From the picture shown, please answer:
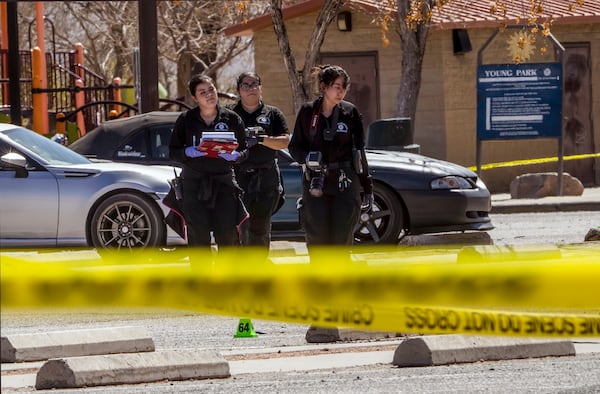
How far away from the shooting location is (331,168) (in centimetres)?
861

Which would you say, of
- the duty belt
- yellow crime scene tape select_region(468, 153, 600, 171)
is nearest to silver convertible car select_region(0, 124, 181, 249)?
the duty belt

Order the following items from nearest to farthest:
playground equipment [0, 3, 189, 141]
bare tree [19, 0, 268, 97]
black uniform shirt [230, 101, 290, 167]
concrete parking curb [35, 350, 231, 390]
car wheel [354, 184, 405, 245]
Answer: concrete parking curb [35, 350, 231, 390] < black uniform shirt [230, 101, 290, 167] < car wheel [354, 184, 405, 245] < playground equipment [0, 3, 189, 141] < bare tree [19, 0, 268, 97]

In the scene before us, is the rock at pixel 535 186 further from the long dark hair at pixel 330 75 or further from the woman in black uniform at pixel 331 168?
the long dark hair at pixel 330 75

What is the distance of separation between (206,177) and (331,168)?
92 cm

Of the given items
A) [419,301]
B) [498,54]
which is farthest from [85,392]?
[498,54]

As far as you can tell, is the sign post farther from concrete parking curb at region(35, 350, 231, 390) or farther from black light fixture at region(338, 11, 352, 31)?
concrete parking curb at region(35, 350, 231, 390)

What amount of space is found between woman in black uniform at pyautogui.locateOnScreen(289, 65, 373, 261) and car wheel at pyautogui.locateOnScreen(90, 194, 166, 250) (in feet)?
16.3

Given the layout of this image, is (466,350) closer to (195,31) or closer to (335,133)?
(335,133)

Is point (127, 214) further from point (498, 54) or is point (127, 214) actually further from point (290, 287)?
point (498, 54)

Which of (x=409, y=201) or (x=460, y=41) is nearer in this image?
(x=409, y=201)

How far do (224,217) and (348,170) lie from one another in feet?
3.07

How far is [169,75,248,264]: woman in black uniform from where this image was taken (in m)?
9.11

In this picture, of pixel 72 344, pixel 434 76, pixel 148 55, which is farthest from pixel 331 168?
pixel 434 76

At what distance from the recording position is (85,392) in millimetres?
6777
